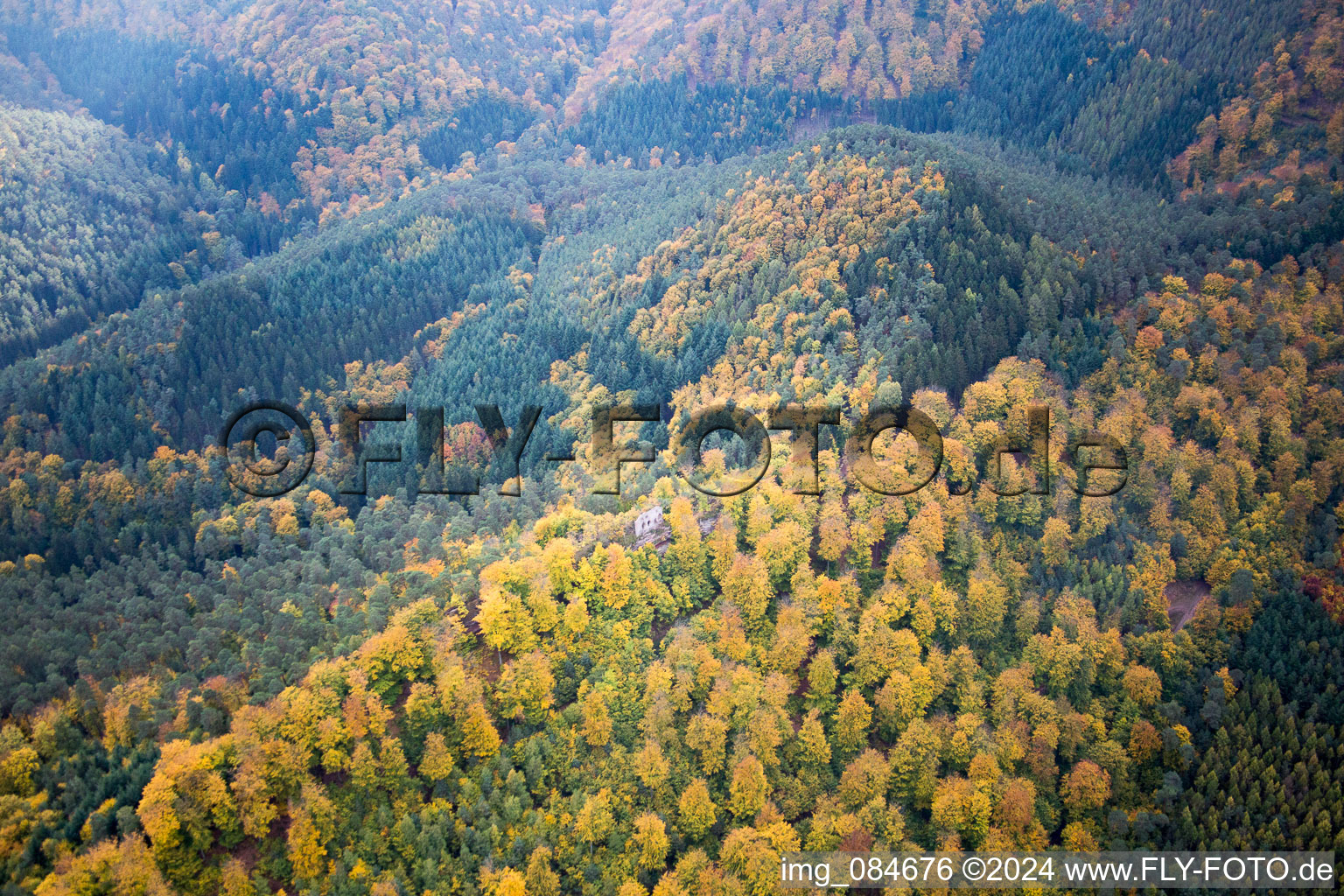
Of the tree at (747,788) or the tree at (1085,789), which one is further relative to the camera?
the tree at (1085,789)

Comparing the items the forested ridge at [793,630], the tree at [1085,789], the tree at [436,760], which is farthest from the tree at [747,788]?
the tree at [1085,789]

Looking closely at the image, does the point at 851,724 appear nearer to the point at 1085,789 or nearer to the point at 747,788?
the point at 747,788

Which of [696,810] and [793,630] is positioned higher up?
[793,630]

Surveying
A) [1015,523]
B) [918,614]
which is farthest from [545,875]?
[1015,523]

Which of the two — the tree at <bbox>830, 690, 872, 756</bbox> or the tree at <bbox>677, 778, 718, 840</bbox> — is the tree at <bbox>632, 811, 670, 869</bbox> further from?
the tree at <bbox>830, 690, 872, 756</bbox>

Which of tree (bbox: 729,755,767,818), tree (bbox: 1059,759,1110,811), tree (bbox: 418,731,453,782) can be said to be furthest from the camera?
tree (bbox: 1059,759,1110,811)

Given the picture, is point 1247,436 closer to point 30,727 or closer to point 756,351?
point 756,351

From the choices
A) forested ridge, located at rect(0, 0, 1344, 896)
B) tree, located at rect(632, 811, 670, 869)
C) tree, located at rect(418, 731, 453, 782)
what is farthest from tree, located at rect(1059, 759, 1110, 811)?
tree, located at rect(418, 731, 453, 782)

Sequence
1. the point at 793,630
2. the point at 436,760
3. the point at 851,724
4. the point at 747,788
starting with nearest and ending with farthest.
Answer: the point at 436,760
the point at 747,788
the point at 851,724
the point at 793,630

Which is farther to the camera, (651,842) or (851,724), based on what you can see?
(851,724)

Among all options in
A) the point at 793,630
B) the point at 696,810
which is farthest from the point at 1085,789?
the point at 696,810

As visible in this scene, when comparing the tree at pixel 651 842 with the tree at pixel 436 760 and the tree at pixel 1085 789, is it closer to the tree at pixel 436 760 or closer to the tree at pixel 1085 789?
the tree at pixel 436 760
